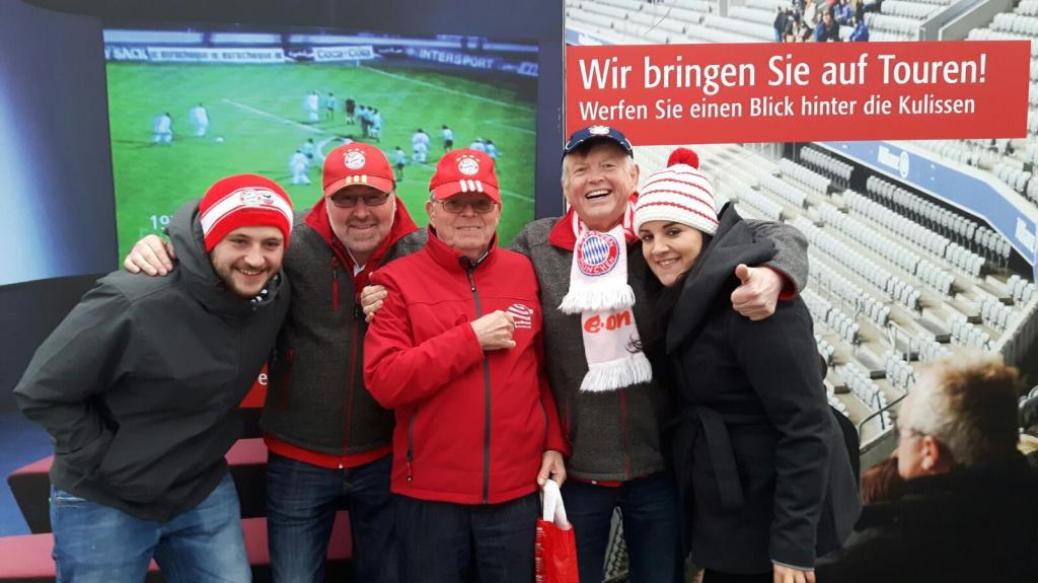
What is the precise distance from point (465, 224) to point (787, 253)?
0.75 metres

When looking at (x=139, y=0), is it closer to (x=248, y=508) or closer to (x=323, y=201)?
(x=323, y=201)

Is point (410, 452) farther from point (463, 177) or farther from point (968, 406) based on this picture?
point (968, 406)

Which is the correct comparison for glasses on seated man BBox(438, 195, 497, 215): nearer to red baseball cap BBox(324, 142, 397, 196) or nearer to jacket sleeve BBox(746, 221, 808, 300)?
red baseball cap BBox(324, 142, 397, 196)

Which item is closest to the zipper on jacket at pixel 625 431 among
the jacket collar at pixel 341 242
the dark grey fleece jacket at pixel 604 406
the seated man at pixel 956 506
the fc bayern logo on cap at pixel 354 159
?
the dark grey fleece jacket at pixel 604 406

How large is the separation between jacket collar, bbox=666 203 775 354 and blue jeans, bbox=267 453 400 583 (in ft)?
2.91

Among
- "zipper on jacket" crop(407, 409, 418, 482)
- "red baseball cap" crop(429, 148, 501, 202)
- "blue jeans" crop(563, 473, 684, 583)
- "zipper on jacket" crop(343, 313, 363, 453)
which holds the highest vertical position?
"red baseball cap" crop(429, 148, 501, 202)

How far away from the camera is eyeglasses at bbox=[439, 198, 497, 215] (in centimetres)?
216

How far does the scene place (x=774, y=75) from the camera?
125 inches

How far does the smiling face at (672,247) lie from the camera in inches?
80.4

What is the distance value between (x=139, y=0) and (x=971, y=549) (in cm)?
360

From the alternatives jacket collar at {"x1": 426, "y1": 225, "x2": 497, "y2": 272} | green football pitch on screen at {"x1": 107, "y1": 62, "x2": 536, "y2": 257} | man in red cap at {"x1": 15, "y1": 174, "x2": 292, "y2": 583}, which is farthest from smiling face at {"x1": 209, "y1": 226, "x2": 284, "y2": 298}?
green football pitch on screen at {"x1": 107, "y1": 62, "x2": 536, "y2": 257}

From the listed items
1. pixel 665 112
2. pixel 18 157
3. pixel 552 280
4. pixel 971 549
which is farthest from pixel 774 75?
pixel 18 157

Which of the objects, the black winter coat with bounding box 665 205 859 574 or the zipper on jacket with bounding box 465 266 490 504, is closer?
the black winter coat with bounding box 665 205 859 574

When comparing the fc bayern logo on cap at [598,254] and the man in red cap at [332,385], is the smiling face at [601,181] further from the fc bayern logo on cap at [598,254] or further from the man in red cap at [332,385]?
the man in red cap at [332,385]
